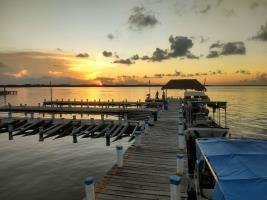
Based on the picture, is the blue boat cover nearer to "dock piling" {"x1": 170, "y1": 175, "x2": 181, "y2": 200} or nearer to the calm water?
"dock piling" {"x1": 170, "y1": 175, "x2": 181, "y2": 200}

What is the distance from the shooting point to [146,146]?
1788cm

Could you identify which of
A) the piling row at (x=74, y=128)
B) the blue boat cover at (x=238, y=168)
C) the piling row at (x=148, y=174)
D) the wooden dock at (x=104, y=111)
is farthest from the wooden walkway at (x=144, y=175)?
the wooden dock at (x=104, y=111)

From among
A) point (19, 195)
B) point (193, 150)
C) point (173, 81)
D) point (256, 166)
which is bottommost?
point (19, 195)

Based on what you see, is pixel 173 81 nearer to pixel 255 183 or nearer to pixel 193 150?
pixel 193 150

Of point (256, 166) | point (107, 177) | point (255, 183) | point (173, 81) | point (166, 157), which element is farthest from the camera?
point (173, 81)

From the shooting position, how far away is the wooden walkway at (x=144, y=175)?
10.5 m

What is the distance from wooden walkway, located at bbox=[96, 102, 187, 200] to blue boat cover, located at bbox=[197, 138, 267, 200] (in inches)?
81.5

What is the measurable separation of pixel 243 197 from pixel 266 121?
55.5 metres

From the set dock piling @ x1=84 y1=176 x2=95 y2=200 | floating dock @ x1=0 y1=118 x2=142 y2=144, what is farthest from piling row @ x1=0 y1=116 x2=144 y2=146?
dock piling @ x1=84 y1=176 x2=95 y2=200

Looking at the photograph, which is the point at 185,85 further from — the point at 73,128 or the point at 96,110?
the point at 73,128

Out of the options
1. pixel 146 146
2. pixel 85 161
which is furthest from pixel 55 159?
pixel 146 146

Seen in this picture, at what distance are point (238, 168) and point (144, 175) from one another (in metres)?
4.95

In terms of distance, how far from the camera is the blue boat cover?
23.7 feet

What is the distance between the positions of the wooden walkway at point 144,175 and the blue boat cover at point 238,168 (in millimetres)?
2070
